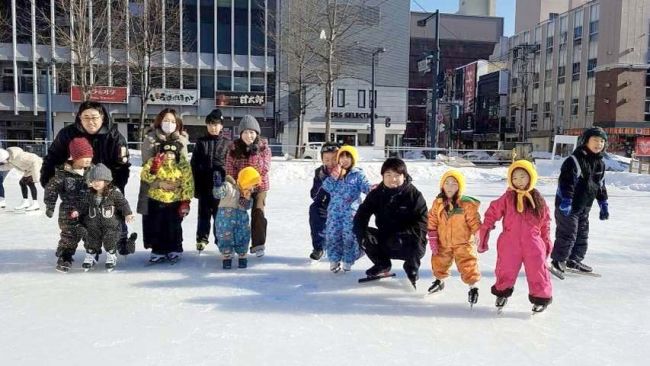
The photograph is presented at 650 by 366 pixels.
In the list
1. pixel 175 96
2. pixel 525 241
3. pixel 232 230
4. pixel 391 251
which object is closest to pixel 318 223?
pixel 232 230

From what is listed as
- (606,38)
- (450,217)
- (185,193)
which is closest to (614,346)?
(450,217)

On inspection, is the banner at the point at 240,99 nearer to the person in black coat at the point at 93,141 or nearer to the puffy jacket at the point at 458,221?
the person in black coat at the point at 93,141

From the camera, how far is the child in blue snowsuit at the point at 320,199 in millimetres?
4777

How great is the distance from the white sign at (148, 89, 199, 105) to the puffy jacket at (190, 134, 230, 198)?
27.7 metres

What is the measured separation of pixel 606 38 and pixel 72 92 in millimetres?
34991

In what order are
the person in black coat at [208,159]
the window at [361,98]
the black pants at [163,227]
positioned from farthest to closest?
the window at [361,98]
the person in black coat at [208,159]
the black pants at [163,227]

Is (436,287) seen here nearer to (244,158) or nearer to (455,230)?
(455,230)

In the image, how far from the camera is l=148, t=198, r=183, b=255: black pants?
4680 mm

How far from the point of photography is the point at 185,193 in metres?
4.69

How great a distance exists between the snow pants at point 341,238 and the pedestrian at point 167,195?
1.37 meters

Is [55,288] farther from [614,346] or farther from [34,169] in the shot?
[34,169]

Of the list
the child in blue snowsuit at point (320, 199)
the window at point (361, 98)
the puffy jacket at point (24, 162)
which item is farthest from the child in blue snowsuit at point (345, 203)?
the window at point (361, 98)

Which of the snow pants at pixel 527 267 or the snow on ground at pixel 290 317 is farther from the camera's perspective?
the snow pants at pixel 527 267

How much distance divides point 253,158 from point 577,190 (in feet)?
9.83
